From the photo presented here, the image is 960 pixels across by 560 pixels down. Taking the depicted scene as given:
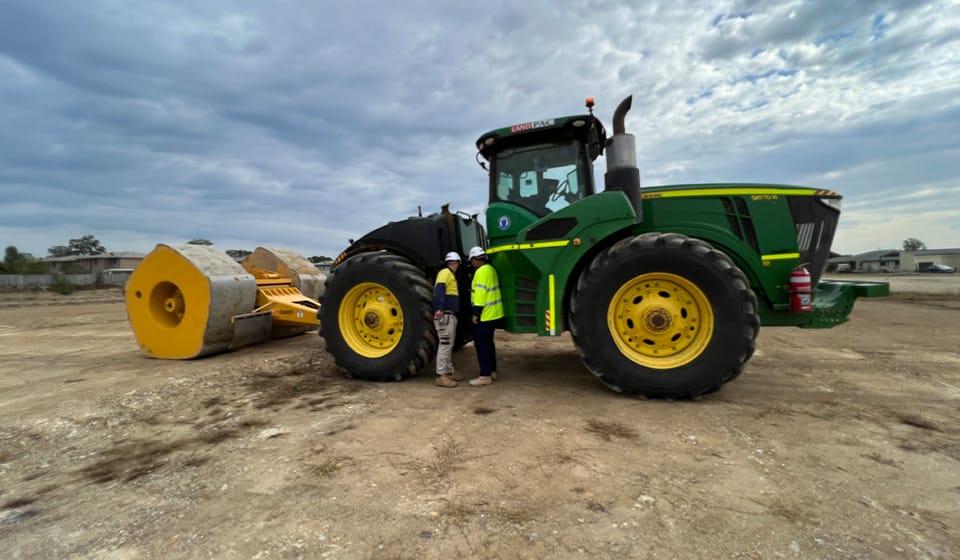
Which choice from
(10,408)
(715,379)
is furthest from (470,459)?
(10,408)

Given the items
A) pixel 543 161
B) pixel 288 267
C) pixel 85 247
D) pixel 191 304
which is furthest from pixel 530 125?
pixel 85 247

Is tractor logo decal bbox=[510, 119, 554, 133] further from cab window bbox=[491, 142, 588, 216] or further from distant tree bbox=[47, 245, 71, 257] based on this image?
distant tree bbox=[47, 245, 71, 257]

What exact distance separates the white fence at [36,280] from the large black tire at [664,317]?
35214 millimetres

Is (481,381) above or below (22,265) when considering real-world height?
below

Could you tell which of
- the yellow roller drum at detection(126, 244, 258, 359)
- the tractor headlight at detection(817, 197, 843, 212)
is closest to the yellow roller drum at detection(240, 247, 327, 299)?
the yellow roller drum at detection(126, 244, 258, 359)

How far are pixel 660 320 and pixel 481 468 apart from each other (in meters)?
2.08

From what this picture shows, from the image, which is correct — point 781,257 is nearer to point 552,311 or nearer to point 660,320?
point 660,320

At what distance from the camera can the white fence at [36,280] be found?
28359 mm

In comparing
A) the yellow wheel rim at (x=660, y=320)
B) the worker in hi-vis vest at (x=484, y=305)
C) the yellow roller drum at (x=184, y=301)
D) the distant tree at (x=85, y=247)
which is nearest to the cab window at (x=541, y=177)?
the worker in hi-vis vest at (x=484, y=305)

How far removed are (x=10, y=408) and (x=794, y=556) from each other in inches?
236

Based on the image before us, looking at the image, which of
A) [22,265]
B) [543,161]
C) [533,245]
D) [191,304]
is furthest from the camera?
[22,265]

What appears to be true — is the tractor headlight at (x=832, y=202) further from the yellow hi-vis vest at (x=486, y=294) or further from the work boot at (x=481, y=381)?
the work boot at (x=481, y=381)

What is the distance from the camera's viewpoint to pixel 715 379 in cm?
372

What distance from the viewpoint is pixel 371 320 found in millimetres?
5008
